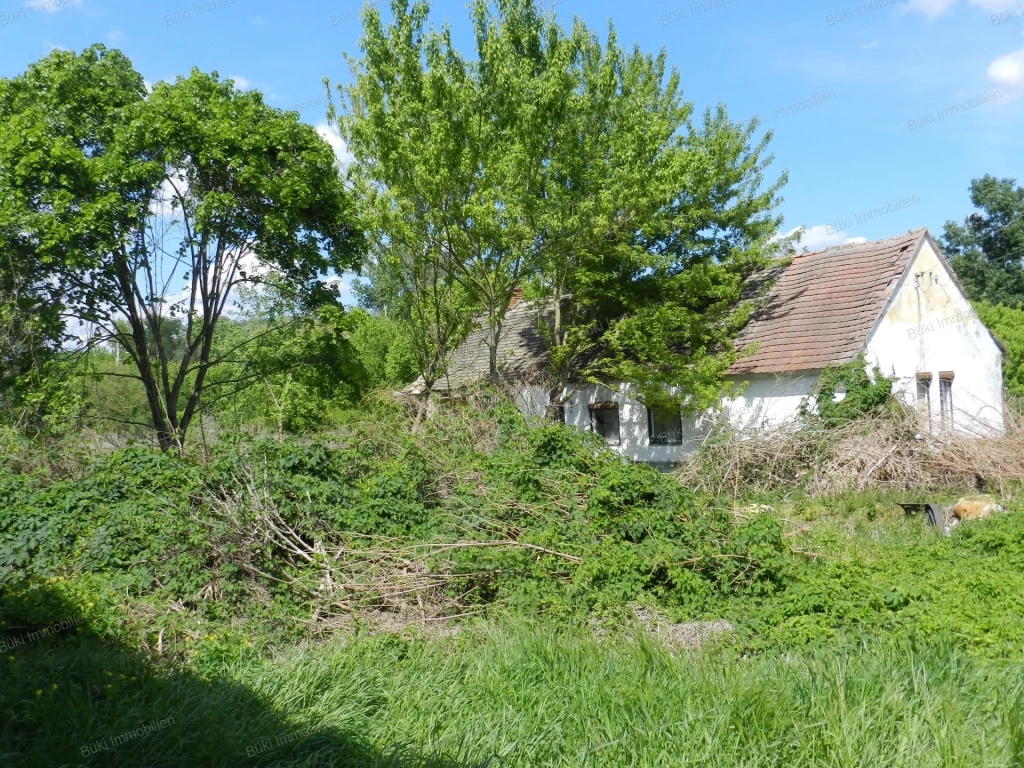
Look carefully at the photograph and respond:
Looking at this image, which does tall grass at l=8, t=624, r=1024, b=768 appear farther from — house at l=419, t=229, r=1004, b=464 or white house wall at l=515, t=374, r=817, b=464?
house at l=419, t=229, r=1004, b=464

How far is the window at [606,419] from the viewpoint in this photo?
22484 millimetres

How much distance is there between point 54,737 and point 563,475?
6692mm

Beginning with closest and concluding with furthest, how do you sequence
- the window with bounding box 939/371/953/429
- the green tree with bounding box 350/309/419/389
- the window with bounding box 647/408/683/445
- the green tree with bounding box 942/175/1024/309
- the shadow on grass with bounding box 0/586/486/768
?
the shadow on grass with bounding box 0/586/486/768 < the window with bounding box 939/371/953/429 < the window with bounding box 647/408/683/445 < the green tree with bounding box 350/309/419/389 < the green tree with bounding box 942/175/1024/309

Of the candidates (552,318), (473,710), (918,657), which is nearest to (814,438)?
(552,318)

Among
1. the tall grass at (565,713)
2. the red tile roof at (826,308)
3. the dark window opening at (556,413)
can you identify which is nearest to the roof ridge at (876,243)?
the red tile roof at (826,308)

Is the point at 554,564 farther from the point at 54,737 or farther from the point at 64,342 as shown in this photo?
the point at 64,342

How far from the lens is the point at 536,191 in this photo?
18.2 metres

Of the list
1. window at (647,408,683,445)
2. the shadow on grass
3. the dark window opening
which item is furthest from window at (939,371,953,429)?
the shadow on grass

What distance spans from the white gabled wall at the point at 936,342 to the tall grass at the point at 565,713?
42.9 feet

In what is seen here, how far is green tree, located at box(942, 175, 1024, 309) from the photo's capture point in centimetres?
3912

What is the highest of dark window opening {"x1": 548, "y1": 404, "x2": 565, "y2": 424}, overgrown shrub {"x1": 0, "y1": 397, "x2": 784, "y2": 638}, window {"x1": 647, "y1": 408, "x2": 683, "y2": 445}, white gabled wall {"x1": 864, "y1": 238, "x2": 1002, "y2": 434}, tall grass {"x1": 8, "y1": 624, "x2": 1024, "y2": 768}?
white gabled wall {"x1": 864, "y1": 238, "x2": 1002, "y2": 434}

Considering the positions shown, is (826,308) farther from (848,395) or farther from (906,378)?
(848,395)

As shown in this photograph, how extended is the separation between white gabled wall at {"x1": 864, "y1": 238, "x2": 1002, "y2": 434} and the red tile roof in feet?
1.28

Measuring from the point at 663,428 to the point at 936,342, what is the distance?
697 centimetres
